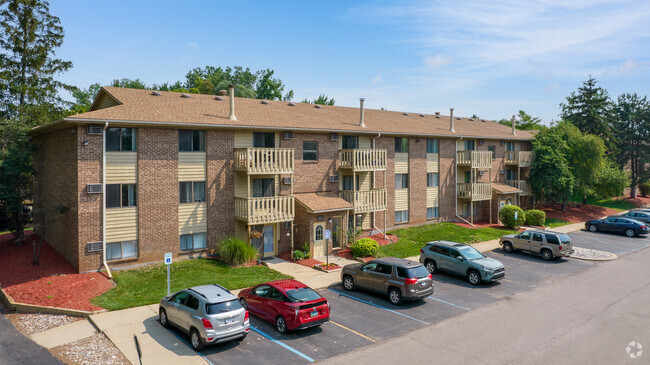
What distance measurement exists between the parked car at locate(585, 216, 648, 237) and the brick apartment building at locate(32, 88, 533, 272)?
45.1 feet

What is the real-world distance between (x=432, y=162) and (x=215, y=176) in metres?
17.5

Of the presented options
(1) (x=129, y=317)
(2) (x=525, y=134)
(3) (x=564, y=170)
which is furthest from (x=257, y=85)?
(1) (x=129, y=317)

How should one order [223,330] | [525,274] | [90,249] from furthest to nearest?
[525,274] < [90,249] < [223,330]

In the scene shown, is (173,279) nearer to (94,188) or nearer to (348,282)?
(94,188)

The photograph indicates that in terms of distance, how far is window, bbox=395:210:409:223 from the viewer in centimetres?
2956

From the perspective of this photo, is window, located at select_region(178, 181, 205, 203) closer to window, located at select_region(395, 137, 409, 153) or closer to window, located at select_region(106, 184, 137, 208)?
window, located at select_region(106, 184, 137, 208)

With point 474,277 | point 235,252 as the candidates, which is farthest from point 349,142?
point 474,277

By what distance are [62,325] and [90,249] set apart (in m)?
5.08

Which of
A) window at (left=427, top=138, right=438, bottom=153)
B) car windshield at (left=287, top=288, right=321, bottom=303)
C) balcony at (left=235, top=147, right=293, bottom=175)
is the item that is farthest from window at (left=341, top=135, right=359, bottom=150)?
car windshield at (left=287, top=288, right=321, bottom=303)

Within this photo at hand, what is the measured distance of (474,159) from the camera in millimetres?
32875

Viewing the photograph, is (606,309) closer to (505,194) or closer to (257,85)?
(505,194)

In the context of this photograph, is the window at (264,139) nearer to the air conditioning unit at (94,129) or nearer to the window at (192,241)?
the window at (192,241)

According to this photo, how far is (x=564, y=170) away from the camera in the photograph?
37312 mm

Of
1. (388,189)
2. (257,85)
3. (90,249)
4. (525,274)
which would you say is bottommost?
(525,274)
